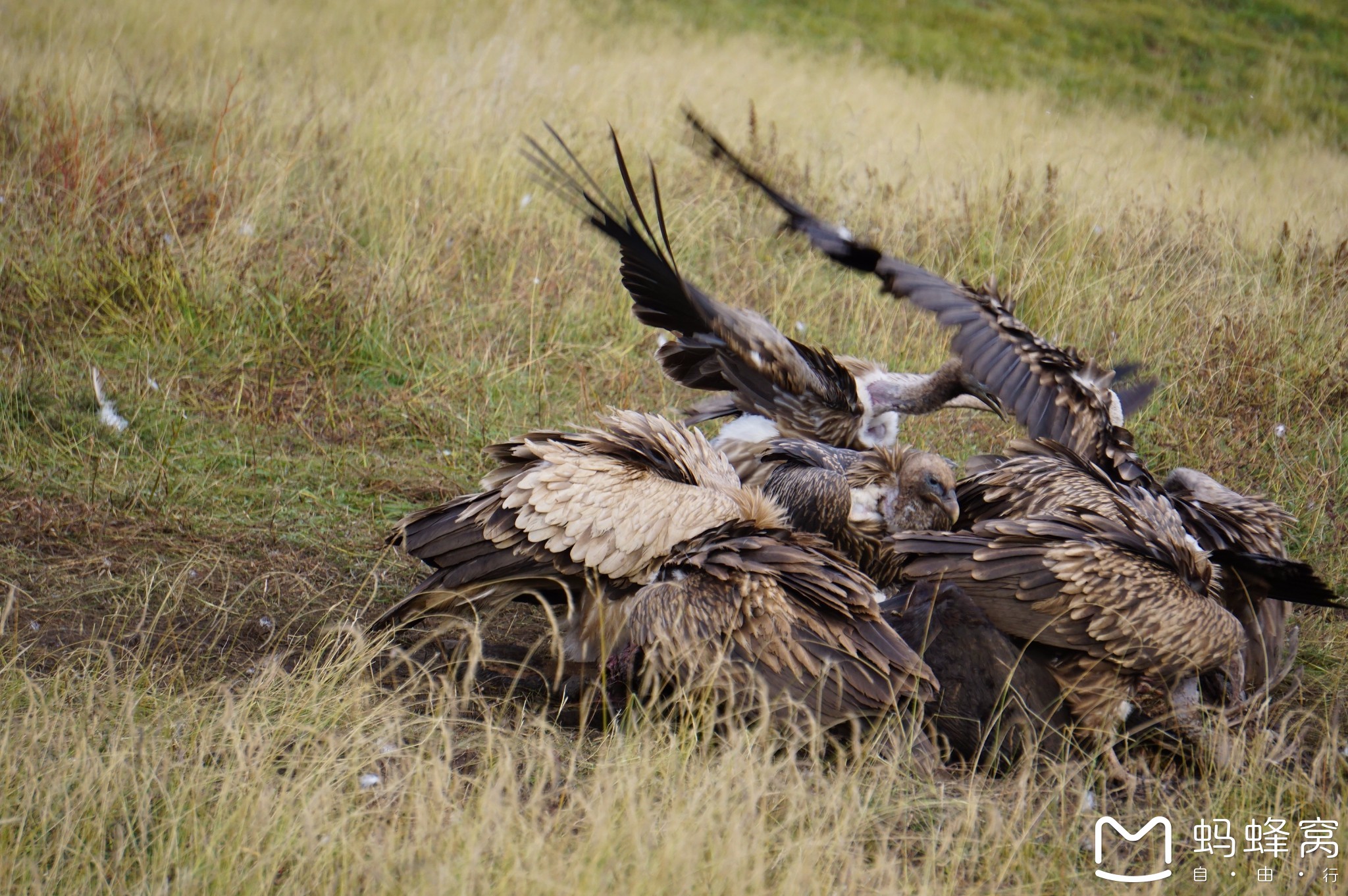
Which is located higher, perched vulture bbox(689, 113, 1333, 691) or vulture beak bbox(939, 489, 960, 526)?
perched vulture bbox(689, 113, 1333, 691)

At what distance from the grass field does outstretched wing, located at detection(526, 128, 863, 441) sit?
2.49 feet

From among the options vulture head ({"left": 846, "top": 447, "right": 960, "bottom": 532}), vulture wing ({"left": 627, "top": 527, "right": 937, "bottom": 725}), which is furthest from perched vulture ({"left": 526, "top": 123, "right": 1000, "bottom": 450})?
vulture wing ({"left": 627, "top": 527, "right": 937, "bottom": 725})

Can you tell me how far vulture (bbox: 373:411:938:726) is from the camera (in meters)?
2.87

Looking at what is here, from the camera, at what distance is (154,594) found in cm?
343

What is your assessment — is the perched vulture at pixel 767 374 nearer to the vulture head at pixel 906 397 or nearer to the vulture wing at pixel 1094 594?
the vulture head at pixel 906 397

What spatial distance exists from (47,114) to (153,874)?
4667 mm

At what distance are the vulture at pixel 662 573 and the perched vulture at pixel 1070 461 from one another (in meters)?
0.52

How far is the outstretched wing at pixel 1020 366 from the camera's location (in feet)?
13.3

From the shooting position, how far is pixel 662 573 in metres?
3.05

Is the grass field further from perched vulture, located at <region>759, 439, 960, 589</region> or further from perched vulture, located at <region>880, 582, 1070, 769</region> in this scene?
perched vulture, located at <region>759, 439, 960, 589</region>

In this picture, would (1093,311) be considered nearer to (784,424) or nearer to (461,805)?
(784,424)

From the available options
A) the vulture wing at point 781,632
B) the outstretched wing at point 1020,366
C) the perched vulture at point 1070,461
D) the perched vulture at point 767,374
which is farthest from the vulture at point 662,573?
the outstretched wing at point 1020,366

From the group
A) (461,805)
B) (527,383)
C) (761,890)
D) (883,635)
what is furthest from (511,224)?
(761,890)

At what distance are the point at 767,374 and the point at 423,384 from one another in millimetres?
1631
